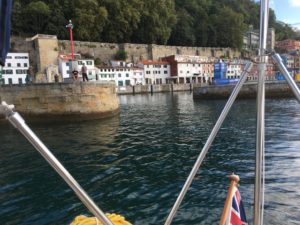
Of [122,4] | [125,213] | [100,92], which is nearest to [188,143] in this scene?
[125,213]

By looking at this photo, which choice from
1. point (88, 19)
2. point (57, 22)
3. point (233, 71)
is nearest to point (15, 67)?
point (57, 22)

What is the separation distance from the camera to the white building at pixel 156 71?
8469 cm

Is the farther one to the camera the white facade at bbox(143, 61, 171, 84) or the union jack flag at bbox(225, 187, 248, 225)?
the white facade at bbox(143, 61, 171, 84)

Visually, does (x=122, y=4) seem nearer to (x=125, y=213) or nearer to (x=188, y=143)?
(x=188, y=143)

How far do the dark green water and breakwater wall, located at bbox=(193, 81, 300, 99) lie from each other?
23.4 m

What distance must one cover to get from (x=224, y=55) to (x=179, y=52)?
21633 mm

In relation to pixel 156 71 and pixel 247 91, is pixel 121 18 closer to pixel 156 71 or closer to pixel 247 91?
Answer: pixel 156 71

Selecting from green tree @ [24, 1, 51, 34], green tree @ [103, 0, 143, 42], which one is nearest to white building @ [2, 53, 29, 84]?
green tree @ [24, 1, 51, 34]

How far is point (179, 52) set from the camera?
9844 centimetres

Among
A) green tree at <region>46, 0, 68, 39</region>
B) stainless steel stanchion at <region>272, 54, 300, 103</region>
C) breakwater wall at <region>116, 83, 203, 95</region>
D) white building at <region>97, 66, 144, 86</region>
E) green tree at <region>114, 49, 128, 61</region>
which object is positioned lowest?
breakwater wall at <region>116, 83, 203, 95</region>

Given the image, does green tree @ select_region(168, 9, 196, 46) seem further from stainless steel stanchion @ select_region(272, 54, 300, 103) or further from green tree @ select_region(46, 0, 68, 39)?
stainless steel stanchion @ select_region(272, 54, 300, 103)

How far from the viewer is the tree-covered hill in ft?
239

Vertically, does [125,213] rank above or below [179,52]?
below

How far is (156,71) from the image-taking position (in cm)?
8700
